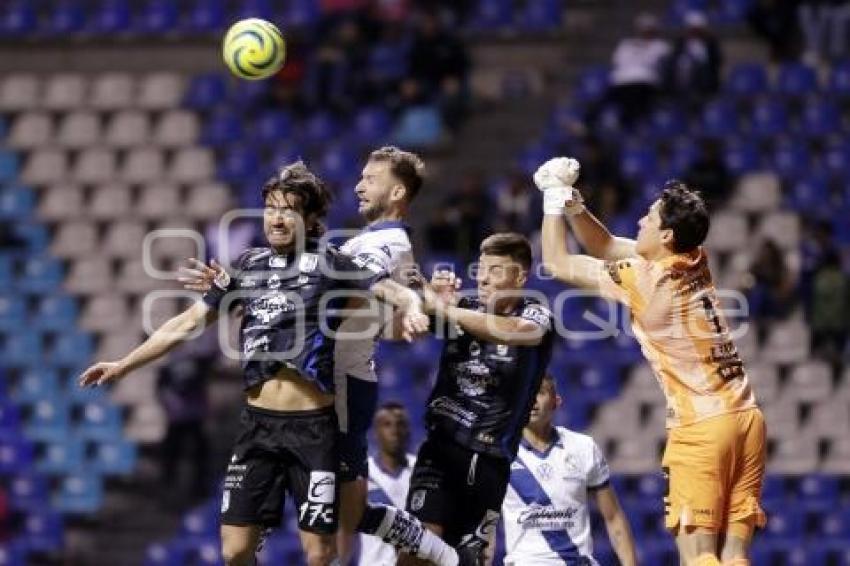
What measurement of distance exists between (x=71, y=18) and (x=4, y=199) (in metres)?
2.75

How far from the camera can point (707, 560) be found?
838 cm

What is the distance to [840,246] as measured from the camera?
1669cm

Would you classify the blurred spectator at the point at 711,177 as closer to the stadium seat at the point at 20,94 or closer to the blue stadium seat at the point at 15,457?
the blue stadium seat at the point at 15,457

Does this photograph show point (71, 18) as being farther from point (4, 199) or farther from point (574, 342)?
point (574, 342)

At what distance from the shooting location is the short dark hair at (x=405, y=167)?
9297 mm

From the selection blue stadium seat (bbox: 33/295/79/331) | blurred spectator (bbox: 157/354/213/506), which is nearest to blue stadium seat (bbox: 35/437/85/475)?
blurred spectator (bbox: 157/354/213/506)

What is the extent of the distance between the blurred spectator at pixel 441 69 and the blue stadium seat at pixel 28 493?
226 inches

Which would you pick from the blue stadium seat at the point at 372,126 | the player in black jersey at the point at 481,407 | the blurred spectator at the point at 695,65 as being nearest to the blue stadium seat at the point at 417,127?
the blue stadium seat at the point at 372,126

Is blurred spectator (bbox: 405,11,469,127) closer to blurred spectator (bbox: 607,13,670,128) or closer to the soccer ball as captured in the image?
blurred spectator (bbox: 607,13,670,128)

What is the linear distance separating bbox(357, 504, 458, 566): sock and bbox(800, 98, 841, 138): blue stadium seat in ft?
32.5

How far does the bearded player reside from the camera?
27.9 feet

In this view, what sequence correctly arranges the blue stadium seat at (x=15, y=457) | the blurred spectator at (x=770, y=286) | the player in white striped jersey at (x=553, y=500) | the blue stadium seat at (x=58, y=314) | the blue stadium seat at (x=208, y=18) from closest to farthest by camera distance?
the player in white striped jersey at (x=553, y=500)
the blurred spectator at (x=770, y=286)
the blue stadium seat at (x=15, y=457)
the blue stadium seat at (x=58, y=314)
the blue stadium seat at (x=208, y=18)

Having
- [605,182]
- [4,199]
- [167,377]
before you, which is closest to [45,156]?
[4,199]

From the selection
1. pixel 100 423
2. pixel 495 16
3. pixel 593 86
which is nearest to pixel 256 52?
pixel 100 423
